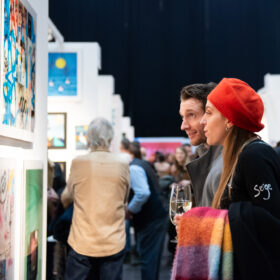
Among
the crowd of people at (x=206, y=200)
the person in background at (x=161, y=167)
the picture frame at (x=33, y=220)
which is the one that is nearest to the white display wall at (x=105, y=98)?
the person in background at (x=161, y=167)

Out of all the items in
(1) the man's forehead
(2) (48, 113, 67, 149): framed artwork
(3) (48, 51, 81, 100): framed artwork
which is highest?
(3) (48, 51, 81, 100): framed artwork

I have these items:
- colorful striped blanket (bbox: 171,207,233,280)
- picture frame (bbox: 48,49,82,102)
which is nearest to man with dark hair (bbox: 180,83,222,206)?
colorful striped blanket (bbox: 171,207,233,280)

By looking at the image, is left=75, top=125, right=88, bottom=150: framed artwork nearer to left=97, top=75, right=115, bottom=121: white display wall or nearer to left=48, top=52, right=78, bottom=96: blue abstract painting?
left=48, top=52, right=78, bottom=96: blue abstract painting

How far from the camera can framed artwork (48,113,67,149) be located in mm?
5664

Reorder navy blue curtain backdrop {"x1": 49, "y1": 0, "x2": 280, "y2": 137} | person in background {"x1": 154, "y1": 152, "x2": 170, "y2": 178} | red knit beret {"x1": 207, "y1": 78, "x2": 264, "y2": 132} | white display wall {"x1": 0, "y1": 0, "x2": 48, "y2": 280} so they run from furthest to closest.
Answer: navy blue curtain backdrop {"x1": 49, "y1": 0, "x2": 280, "y2": 137} < person in background {"x1": 154, "y1": 152, "x2": 170, "y2": 178} < white display wall {"x1": 0, "y1": 0, "x2": 48, "y2": 280} < red knit beret {"x1": 207, "y1": 78, "x2": 264, "y2": 132}

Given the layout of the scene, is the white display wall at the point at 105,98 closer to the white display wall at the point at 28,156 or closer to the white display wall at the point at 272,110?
the white display wall at the point at 272,110

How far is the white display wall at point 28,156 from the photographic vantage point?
202cm

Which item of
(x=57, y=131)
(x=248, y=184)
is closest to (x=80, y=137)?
(x=57, y=131)

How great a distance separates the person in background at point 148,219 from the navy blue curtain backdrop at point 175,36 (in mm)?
6899

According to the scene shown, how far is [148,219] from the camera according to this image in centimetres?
490

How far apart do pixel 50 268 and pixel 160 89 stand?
19.9m

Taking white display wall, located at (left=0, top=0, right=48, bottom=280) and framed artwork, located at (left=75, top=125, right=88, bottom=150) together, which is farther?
framed artwork, located at (left=75, top=125, right=88, bottom=150)

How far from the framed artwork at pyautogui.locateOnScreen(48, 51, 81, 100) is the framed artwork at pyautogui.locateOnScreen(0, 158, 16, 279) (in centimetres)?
359

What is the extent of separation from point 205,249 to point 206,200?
0.46 meters
